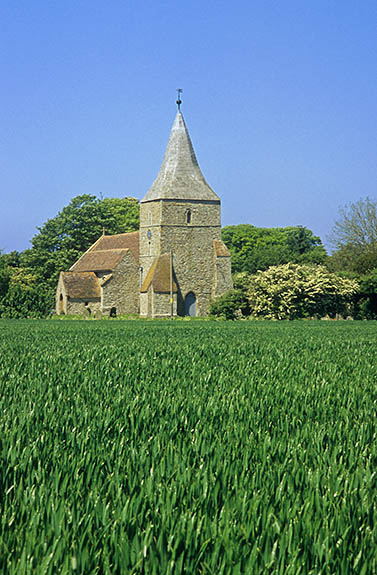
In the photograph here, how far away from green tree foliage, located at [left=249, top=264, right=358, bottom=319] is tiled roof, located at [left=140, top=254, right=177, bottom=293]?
31.3 ft

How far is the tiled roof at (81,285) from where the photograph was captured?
65812 mm

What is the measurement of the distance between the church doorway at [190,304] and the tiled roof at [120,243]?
7.05 meters

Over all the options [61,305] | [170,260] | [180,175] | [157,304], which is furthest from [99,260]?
[180,175]

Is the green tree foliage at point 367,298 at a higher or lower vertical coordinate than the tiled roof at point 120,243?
lower

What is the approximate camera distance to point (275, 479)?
150 inches

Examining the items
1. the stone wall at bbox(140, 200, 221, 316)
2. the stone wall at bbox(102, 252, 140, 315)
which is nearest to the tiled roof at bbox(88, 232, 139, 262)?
the stone wall at bbox(102, 252, 140, 315)

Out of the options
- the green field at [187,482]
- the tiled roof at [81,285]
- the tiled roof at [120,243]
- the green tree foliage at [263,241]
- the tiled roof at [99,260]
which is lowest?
the green field at [187,482]

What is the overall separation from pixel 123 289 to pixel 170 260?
596 cm

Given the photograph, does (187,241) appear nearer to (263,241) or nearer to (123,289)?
(123,289)

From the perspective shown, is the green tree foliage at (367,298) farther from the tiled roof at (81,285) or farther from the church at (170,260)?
the tiled roof at (81,285)

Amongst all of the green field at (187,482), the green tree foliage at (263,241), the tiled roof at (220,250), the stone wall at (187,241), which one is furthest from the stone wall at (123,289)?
the green field at (187,482)

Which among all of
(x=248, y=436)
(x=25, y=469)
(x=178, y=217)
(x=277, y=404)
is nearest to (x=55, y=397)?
(x=277, y=404)

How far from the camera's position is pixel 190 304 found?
64.1 meters

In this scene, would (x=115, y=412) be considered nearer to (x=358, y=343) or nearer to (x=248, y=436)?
(x=248, y=436)
